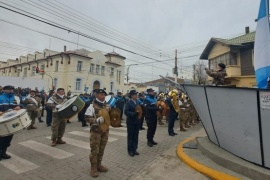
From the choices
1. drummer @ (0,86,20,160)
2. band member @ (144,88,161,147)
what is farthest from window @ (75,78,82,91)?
band member @ (144,88,161,147)

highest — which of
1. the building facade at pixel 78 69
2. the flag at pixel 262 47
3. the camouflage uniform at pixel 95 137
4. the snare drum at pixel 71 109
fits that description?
the building facade at pixel 78 69

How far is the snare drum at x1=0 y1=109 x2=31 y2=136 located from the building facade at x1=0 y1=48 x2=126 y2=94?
85.8 feet

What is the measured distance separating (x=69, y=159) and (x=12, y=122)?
5.79 ft

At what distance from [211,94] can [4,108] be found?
232 inches

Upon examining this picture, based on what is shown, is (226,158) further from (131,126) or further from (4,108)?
(4,108)

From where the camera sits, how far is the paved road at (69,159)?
186 inches

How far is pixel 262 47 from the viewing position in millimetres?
5336

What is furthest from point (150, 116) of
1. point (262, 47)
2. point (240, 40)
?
point (240, 40)

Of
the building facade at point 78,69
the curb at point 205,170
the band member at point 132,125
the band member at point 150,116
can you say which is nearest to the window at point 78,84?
the building facade at point 78,69

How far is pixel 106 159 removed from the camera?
5859 millimetres

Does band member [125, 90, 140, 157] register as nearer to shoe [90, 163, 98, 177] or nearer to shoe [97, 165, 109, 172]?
shoe [97, 165, 109, 172]

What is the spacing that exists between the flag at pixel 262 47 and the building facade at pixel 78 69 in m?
27.7

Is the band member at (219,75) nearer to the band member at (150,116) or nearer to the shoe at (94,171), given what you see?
the band member at (150,116)

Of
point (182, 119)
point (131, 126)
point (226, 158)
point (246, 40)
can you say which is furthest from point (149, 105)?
point (246, 40)
